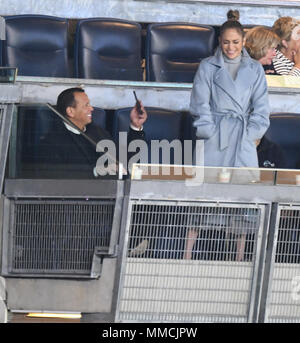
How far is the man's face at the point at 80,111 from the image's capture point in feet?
22.1

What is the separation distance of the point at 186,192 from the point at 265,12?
407 centimetres

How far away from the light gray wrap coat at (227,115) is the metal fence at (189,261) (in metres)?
0.93

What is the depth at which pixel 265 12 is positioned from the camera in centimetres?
945

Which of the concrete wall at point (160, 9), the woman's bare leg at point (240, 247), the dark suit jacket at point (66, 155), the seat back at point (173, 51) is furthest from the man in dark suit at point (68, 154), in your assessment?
the concrete wall at point (160, 9)

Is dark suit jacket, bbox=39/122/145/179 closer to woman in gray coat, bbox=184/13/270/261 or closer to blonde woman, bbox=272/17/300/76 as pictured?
woman in gray coat, bbox=184/13/270/261

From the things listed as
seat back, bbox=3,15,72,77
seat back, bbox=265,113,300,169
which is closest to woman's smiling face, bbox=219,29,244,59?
seat back, bbox=265,113,300,169

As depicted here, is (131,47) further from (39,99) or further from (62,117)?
(62,117)

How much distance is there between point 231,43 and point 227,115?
502 mm

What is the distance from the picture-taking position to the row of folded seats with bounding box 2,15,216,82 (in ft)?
27.3

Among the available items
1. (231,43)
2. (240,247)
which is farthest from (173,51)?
(240,247)

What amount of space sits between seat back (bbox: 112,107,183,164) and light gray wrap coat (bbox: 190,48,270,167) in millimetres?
891

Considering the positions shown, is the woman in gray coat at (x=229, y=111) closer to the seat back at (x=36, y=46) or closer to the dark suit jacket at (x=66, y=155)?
the dark suit jacket at (x=66, y=155)

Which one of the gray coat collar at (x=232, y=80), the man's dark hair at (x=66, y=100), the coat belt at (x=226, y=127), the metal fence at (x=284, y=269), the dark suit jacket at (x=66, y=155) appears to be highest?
the gray coat collar at (x=232, y=80)
